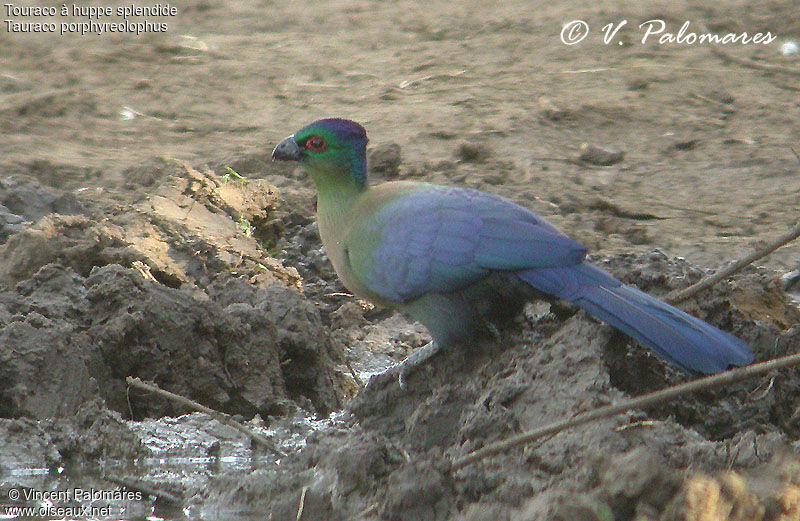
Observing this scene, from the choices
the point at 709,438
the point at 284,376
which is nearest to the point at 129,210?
the point at 284,376

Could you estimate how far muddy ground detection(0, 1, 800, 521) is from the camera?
366cm

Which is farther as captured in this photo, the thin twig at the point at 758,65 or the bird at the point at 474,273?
the thin twig at the point at 758,65

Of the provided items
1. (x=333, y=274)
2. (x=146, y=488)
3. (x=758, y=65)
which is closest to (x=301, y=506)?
(x=146, y=488)

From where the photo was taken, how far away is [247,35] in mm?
11516

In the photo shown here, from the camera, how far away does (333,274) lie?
7.03m

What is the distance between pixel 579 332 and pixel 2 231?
3630 millimetres

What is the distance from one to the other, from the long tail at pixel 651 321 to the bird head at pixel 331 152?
1.21m

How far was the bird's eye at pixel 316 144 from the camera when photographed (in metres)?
5.26

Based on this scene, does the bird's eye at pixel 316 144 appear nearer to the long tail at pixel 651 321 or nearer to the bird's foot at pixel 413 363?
the bird's foot at pixel 413 363

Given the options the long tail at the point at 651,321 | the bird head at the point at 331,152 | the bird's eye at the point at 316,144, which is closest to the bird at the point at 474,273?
the long tail at the point at 651,321

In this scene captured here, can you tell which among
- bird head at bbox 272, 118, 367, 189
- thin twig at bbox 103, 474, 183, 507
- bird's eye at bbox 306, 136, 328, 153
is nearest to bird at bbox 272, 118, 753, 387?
bird head at bbox 272, 118, 367, 189

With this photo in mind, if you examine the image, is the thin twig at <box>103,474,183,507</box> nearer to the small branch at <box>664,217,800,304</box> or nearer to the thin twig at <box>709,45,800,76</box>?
the small branch at <box>664,217,800,304</box>

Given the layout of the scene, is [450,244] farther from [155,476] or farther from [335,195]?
[155,476]

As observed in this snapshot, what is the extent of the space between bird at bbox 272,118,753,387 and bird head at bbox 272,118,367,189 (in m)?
0.12
